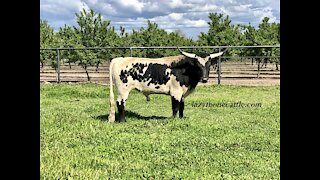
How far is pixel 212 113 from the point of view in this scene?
780cm

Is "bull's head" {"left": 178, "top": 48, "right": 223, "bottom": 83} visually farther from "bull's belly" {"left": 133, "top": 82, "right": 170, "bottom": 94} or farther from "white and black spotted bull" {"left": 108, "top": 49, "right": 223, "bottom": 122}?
"bull's belly" {"left": 133, "top": 82, "right": 170, "bottom": 94}

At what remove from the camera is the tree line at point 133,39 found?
54.5 ft

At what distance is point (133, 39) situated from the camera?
20.4 meters

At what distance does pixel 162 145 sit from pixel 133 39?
16255 mm

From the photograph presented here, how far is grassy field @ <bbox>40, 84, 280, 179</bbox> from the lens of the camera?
344cm

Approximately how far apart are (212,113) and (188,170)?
4.38 m

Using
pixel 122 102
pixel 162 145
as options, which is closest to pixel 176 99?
pixel 122 102

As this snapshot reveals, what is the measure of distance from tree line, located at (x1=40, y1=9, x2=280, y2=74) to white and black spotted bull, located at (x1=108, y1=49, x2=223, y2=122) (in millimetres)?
9160

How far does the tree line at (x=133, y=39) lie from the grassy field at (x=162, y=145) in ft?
27.8

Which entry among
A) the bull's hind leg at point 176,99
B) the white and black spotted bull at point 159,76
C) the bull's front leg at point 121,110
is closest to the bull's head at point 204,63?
the white and black spotted bull at point 159,76

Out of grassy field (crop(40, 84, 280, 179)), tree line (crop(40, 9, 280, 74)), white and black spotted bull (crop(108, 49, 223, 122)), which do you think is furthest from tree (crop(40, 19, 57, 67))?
white and black spotted bull (crop(108, 49, 223, 122))

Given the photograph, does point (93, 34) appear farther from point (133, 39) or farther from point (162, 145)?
point (162, 145)

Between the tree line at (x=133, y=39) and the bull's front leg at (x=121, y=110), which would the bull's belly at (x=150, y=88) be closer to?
the bull's front leg at (x=121, y=110)
